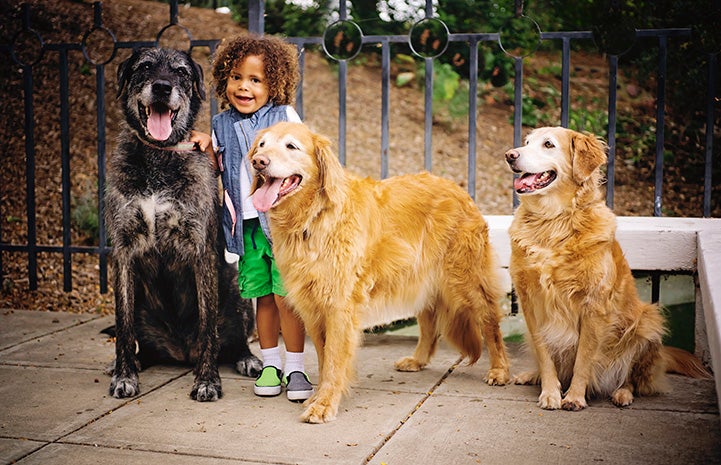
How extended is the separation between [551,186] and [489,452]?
124 cm

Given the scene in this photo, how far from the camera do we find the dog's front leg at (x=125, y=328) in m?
3.73

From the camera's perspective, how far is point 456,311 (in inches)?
155

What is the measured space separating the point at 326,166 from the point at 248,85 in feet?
2.53

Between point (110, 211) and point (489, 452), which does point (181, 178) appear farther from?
point (489, 452)

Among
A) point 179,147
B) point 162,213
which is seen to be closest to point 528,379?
point 162,213

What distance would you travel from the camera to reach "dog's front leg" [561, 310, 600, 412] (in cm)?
342

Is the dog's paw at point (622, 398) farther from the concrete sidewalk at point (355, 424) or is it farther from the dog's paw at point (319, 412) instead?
the dog's paw at point (319, 412)

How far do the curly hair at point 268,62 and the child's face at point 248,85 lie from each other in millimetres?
29

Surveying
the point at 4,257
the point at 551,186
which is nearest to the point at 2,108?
the point at 4,257

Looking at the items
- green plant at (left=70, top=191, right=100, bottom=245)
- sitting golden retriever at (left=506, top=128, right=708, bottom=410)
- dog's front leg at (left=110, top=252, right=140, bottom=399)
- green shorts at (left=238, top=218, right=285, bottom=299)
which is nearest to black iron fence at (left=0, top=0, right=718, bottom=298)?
sitting golden retriever at (left=506, top=128, right=708, bottom=410)

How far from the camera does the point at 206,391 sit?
3623mm

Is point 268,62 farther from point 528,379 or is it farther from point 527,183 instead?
point 528,379

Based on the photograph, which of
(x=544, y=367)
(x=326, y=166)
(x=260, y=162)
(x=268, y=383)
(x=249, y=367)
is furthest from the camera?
(x=249, y=367)

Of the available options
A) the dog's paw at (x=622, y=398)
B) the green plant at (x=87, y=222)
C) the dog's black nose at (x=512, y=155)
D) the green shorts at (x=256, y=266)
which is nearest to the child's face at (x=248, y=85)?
the green shorts at (x=256, y=266)
